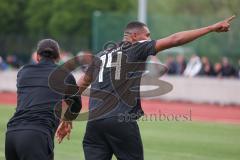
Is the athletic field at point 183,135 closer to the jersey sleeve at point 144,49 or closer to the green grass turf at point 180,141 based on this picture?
the green grass turf at point 180,141

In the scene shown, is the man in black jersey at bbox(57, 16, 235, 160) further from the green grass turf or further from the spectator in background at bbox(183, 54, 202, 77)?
the spectator in background at bbox(183, 54, 202, 77)

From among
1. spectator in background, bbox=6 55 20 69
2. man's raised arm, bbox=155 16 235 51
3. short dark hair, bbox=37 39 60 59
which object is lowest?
short dark hair, bbox=37 39 60 59

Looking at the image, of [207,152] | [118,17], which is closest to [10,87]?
[118,17]

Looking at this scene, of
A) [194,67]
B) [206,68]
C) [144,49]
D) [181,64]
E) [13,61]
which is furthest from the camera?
[13,61]

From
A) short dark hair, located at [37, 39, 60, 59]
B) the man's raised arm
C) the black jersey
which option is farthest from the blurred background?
the man's raised arm

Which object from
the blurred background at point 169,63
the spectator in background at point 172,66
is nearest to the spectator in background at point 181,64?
the blurred background at point 169,63

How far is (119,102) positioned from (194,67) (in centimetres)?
2168

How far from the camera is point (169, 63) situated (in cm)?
→ 3066

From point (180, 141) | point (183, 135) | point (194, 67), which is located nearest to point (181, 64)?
point (194, 67)

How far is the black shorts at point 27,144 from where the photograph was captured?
727 centimetres

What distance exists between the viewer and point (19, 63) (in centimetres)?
4562

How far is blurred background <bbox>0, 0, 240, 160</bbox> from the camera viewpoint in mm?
15141

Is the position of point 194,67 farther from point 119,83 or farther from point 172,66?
point 119,83

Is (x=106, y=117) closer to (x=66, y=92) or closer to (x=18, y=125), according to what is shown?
(x=66, y=92)
